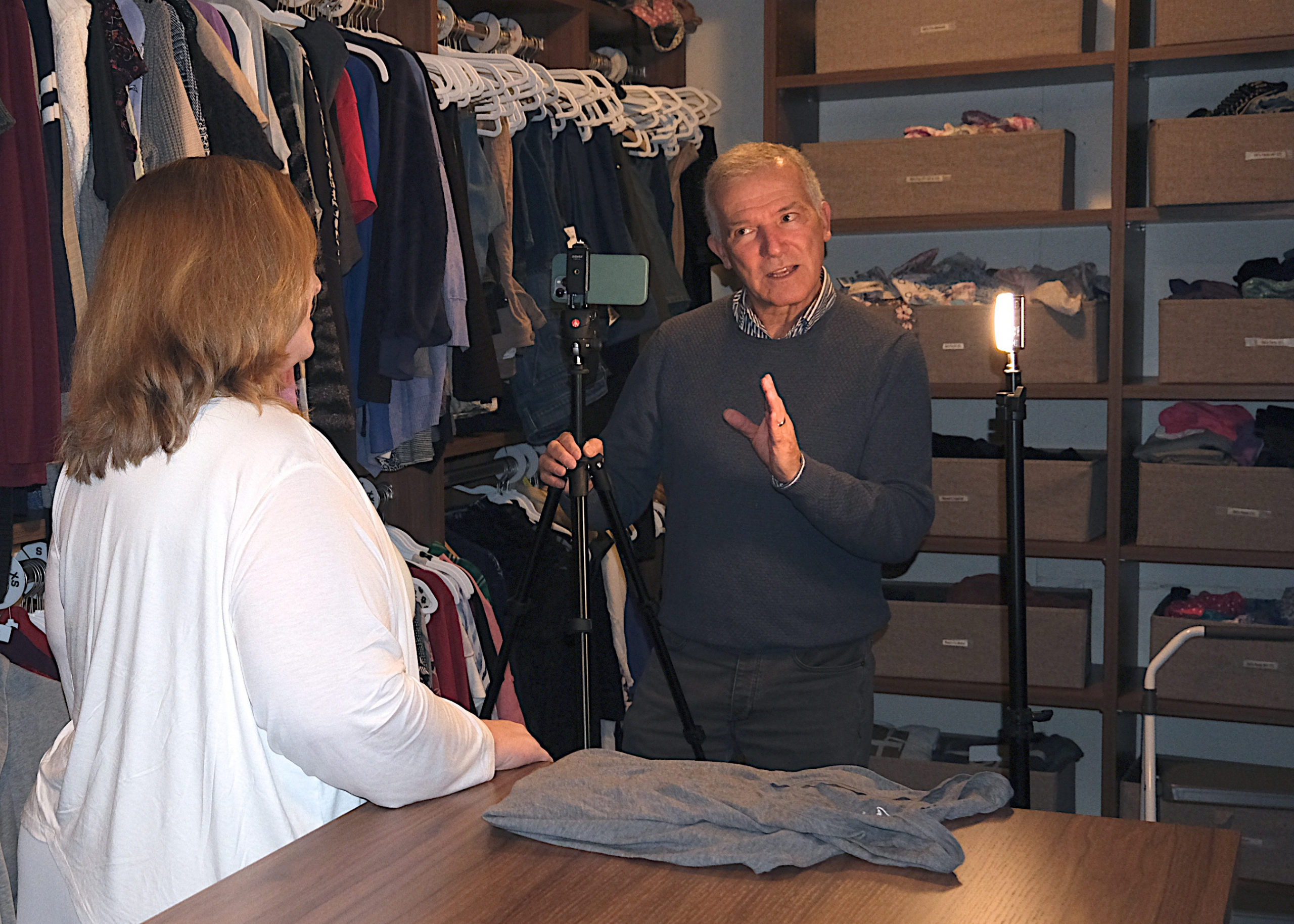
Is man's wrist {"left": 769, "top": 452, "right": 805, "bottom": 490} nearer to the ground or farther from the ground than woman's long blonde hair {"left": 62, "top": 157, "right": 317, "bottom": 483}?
nearer to the ground

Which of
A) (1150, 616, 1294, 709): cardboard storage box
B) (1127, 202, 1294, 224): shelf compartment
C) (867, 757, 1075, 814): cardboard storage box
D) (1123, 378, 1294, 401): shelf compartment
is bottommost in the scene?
(867, 757, 1075, 814): cardboard storage box

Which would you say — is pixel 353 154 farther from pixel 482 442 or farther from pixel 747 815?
pixel 747 815

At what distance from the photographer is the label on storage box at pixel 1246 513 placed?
2.87 meters

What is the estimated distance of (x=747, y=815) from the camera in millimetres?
1034

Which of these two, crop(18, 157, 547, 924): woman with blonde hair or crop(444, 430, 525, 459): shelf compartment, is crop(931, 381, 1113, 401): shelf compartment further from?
crop(18, 157, 547, 924): woman with blonde hair

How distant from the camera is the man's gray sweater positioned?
6.22ft

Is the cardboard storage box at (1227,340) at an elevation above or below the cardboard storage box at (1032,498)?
above

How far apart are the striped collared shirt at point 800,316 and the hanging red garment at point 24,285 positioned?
3.35ft

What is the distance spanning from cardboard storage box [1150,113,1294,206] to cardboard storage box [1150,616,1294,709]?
0.98 meters

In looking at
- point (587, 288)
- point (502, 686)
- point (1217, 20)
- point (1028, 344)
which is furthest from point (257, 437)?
point (1217, 20)

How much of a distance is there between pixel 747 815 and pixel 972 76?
2.54m

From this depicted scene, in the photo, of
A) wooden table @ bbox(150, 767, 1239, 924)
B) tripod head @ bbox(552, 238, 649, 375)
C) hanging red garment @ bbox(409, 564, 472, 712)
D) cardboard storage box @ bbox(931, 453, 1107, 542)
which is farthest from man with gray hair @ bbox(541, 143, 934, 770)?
cardboard storage box @ bbox(931, 453, 1107, 542)

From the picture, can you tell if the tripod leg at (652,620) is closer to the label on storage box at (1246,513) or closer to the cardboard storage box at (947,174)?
the cardboard storage box at (947,174)

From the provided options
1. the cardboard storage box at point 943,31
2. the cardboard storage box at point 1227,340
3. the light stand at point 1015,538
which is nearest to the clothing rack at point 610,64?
the cardboard storage box at point 943,31
